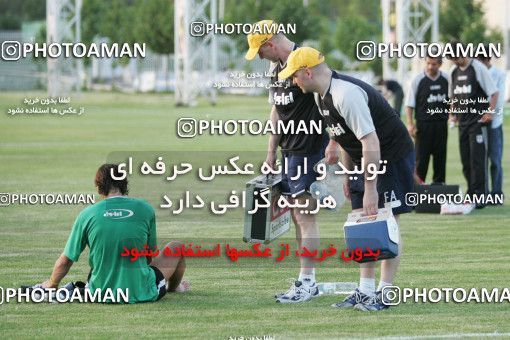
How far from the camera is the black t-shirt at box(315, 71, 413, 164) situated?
9.12 m

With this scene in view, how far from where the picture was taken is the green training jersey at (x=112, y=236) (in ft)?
31.4

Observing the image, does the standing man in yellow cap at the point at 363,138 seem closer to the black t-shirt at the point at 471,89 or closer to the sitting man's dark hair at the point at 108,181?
the sitting man's dark hair at the point at 108,181

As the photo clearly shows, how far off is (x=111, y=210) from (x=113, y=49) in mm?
5026

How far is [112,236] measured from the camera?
31.4 ft

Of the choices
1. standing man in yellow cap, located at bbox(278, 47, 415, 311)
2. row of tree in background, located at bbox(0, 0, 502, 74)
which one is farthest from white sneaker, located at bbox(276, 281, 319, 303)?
row of tree in background, located at bbox(0, 0, 502, 74)

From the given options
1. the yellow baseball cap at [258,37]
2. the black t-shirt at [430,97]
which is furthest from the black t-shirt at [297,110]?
the black t-shirt at [430,97]

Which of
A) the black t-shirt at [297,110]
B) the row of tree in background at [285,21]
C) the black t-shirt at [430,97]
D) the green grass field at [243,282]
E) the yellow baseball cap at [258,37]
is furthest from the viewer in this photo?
the row of tree in background at [285,21]

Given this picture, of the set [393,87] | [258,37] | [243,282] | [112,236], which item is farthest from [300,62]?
[393,87]

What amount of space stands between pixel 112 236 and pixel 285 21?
191 ft

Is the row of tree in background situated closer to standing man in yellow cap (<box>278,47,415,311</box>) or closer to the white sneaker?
the white sneaker

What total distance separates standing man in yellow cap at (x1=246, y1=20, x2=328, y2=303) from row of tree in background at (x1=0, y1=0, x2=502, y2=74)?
50.6 meters

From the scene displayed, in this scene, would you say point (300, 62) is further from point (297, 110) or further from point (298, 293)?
point (298, 293)

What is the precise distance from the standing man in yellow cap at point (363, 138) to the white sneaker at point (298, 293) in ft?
1.32

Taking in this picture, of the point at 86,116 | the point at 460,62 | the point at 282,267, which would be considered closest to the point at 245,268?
the point at 282,267
